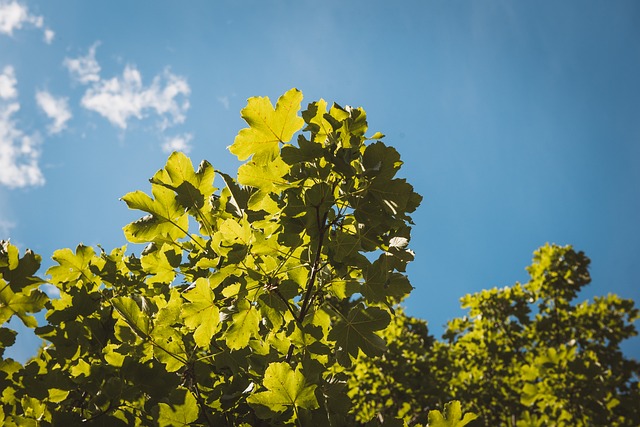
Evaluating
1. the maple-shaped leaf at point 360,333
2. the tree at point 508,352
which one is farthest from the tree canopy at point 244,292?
the tree at point 508,352

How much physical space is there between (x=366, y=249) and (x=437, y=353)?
6.33 metres

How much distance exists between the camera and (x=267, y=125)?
161cm

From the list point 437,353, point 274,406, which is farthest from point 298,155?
point 437,353

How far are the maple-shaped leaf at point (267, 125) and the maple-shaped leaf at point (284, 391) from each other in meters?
0.79

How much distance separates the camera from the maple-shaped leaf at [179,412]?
1549 mm

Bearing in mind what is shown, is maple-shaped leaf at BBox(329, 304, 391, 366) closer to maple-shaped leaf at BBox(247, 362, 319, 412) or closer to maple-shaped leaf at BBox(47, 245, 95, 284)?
maple-shaped leaf at BBox(247, 362, 319, 412)

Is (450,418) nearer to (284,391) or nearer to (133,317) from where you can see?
(284,391)

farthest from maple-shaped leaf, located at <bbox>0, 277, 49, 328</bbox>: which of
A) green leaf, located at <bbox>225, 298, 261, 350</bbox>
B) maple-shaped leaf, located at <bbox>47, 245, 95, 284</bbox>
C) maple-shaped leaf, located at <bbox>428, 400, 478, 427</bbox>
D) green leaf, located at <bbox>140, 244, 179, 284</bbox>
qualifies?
maple-shaped leaf, located at <bbox>428, 400, 478, 427</bbox>

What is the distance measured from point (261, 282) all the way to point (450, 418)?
0.85m

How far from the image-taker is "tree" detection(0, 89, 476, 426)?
1.49 meters

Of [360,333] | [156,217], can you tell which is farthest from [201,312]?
[360,333]

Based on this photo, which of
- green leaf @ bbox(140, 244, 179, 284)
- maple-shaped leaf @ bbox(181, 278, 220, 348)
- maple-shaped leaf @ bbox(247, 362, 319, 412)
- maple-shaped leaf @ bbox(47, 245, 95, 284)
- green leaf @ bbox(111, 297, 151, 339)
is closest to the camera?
maple-shaped leaf @ bbox(247, 362, 319, 412)

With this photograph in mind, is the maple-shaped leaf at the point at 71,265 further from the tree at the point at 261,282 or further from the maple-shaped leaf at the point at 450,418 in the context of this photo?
the maple-shaped leaf at the point at 450,418

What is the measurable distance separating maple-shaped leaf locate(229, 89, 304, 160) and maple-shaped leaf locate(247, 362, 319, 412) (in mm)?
793
